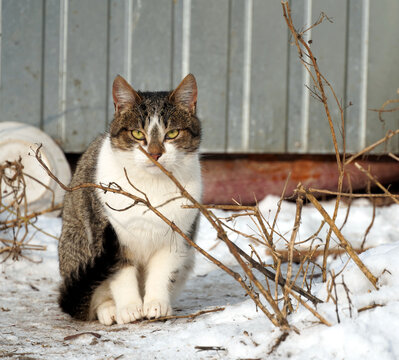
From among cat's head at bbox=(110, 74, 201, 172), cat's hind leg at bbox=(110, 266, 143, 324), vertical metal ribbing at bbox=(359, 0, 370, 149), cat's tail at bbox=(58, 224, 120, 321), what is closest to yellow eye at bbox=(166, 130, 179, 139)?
cat's head at bbox=(110, 74, 201, 172)

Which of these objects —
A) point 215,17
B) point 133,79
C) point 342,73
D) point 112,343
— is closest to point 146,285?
point 112,343

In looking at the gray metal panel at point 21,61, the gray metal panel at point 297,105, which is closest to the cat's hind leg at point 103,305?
the gray metal panel at point 21,61

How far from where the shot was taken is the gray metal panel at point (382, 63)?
4711mm

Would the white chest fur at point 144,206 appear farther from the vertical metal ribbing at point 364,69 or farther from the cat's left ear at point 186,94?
the vertical metal ribbing at point 364,69

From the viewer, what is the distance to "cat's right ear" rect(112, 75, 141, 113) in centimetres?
247

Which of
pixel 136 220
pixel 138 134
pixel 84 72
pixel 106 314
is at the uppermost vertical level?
pixel 84 72

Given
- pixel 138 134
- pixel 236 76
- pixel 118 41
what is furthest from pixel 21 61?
pixel 138 134

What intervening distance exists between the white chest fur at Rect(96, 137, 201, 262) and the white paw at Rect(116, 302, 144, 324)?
21 centimetres

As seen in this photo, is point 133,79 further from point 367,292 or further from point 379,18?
point 367,292

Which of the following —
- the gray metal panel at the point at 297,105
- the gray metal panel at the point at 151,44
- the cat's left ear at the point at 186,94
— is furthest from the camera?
the gray metal panel at the point at 297,105

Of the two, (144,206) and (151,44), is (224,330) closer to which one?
(144,206)

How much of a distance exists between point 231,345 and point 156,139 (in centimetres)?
92

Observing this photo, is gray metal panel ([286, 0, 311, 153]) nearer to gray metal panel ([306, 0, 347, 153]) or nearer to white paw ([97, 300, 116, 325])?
gray metal panel ([306, 0, 347, 153])

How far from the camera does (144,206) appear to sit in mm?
2320
